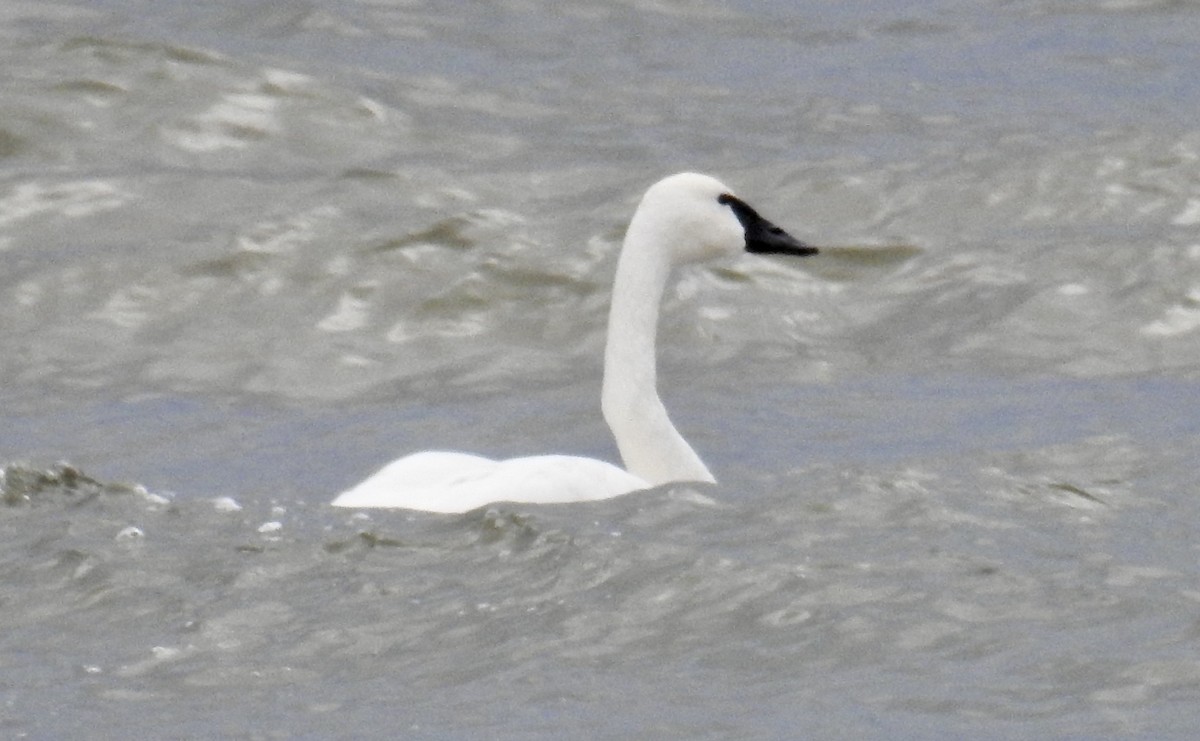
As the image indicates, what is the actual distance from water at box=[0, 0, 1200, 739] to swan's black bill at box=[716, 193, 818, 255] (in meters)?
0.81

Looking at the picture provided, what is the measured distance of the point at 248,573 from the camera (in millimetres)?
7340

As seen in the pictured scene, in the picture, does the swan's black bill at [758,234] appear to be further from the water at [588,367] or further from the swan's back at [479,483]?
the swan's back at [479,483]

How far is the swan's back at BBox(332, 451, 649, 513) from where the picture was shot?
752 centimetres

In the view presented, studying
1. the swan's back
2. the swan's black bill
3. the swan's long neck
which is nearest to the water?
the swan's back

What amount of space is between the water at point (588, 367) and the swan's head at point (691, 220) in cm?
88

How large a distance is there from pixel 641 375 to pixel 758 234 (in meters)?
0.72

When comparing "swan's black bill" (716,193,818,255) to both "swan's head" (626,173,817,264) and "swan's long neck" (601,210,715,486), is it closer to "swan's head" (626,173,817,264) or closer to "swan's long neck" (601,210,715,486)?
"swan's head" (626,173,817,264)

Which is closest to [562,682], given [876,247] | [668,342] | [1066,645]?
[1066,645]

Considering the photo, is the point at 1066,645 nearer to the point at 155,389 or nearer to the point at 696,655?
the point at 696,655

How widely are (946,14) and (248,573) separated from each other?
51.2 feet

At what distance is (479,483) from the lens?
761cm

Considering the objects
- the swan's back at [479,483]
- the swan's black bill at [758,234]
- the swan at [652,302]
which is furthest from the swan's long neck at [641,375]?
the swan's back at [479,483]

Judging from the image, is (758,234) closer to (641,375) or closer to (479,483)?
(641,375)

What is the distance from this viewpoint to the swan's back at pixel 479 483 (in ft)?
24.7
